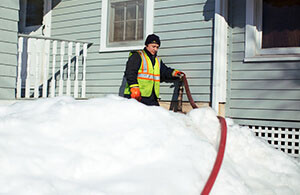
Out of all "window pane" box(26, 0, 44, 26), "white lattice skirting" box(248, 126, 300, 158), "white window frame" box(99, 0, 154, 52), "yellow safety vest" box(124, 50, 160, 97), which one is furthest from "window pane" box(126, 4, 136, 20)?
"white lattice skirting" box(248, 126, 300, 158)

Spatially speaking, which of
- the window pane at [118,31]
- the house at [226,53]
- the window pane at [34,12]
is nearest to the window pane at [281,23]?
the house at [226,53]

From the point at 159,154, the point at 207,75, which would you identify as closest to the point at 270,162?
the point at 159,154

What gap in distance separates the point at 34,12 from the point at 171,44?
3929 millimetres

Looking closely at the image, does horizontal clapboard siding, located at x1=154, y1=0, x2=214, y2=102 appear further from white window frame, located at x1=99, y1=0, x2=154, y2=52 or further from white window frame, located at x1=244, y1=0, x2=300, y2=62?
white window frame, located at x1=244, y1=0, x2=300, y2=62

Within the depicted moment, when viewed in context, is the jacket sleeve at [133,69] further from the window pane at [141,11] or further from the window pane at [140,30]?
the window pane at [141,11]

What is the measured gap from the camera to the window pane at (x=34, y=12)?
754 centimetres

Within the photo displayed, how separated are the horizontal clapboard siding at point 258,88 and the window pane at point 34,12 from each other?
457 cm

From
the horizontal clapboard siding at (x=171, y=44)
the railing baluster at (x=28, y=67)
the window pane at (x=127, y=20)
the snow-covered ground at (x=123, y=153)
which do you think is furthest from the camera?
the window pane at (x=127, y=20)

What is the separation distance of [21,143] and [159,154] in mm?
1008

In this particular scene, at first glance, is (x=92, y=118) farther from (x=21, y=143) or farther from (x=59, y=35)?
(x=59, y=35)

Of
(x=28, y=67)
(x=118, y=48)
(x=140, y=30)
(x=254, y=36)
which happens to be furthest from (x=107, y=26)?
(x=254, y=36)

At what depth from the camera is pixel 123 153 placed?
236 cm

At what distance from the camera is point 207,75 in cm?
522

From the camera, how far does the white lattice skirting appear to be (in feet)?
15.8
